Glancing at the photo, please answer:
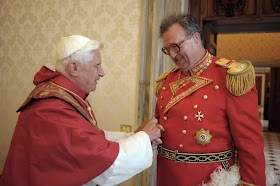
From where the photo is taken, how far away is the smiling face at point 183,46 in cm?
172

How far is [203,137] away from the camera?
167 cm

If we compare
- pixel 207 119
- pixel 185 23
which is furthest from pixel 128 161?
pixel 185 23

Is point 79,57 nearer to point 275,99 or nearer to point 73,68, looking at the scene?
point 73,68

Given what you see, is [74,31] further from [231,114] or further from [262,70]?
[262,70]

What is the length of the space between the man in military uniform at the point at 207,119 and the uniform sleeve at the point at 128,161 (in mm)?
191

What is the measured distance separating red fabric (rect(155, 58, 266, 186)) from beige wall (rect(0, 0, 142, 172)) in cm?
123

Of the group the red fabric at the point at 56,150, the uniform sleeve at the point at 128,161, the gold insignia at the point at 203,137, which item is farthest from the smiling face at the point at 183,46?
the red fabric at the point at 56,150

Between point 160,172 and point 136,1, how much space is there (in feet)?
6.05

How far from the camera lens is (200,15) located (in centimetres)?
296

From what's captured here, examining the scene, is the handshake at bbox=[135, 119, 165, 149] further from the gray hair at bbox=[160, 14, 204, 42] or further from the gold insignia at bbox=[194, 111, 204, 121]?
the gray hair at bbox=[160, 14, 204, 42]

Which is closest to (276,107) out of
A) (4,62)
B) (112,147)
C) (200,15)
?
(200,15)

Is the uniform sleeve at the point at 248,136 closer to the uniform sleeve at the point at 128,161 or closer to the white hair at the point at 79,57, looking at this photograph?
the uniform sleeve at the point at 128,161

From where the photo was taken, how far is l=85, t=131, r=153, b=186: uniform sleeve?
161 centimetres

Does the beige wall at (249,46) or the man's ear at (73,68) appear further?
the beige wall at (249,46)
